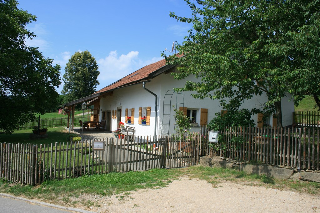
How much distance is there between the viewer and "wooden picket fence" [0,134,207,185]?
6.84m

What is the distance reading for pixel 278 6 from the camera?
8.04 metres

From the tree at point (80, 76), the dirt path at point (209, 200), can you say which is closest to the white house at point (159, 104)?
the dirt path at point (209, 200)

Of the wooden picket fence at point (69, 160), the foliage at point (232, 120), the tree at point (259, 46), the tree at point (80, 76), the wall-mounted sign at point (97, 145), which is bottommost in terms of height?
the wooden picket fence at point (69, 160)

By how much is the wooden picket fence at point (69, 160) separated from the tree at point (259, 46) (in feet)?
10.1

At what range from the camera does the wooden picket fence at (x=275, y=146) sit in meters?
7.22

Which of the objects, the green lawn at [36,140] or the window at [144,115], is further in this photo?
the green lawn at [36,140]

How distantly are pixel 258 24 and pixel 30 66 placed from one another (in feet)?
45.1

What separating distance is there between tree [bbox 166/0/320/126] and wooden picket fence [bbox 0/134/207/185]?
10.1ft

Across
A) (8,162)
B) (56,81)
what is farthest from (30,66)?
(8,162)

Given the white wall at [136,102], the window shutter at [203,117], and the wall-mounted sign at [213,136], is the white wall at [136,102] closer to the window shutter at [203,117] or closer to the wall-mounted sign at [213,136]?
the window shutter at [203,117]

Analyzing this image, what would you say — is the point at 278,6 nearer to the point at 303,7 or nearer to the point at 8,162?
the point at 303,7

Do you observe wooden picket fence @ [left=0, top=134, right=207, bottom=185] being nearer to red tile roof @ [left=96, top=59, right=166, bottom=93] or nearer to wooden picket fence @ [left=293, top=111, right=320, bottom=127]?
red tile roof @ [left=96, top=59, right=166, bottom=93]

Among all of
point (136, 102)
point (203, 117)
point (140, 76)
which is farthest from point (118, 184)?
point (136, 102)

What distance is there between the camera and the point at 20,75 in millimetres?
15523
